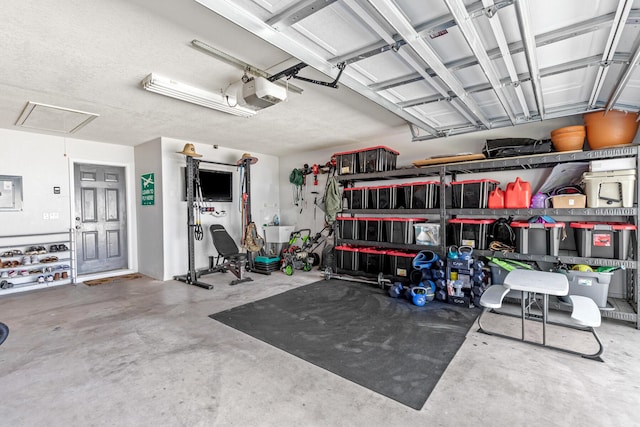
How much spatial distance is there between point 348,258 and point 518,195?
104 inches

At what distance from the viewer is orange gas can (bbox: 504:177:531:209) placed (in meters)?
3.76

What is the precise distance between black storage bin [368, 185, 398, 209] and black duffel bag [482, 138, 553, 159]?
55.1 inches

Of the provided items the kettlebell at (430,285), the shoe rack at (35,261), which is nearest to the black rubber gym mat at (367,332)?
the kettlebell at (430,285)

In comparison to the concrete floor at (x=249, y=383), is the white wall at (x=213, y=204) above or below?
above

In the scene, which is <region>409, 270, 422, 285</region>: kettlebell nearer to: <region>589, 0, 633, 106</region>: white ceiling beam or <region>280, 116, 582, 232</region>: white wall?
<region>280, 116, 582, 232</region>: white wall

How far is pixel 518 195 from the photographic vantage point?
3805mm

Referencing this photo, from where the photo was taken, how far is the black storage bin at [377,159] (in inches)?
193

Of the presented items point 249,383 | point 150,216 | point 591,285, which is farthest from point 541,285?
point 150,216

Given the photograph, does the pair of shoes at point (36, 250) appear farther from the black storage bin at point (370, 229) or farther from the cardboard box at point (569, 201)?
the cardboard box at point (569, 201)

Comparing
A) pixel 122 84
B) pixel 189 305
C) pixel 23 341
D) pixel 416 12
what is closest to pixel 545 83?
pixel 416 12

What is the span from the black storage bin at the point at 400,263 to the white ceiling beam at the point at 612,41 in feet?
9.11

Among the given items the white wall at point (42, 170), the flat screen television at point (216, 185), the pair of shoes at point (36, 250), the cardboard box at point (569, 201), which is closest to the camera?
the cardboard box at point (569, 201)

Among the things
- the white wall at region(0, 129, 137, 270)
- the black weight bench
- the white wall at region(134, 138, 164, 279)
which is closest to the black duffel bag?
the black weight bench

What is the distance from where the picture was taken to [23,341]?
2936 millimetres
